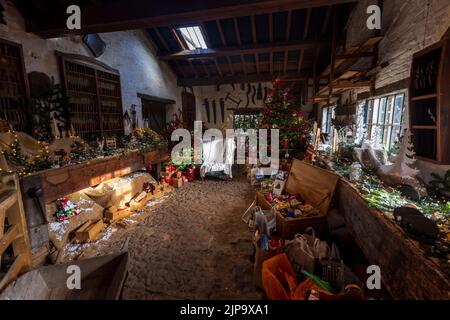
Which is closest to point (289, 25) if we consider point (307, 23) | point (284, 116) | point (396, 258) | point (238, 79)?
point (307, 23)

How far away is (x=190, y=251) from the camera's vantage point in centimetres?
315

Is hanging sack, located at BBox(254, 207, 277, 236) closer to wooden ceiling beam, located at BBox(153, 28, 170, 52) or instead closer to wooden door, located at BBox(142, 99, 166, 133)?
wooden door, located at BBox(142, 99, 166, 133)

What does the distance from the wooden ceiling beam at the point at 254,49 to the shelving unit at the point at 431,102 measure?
217 inches

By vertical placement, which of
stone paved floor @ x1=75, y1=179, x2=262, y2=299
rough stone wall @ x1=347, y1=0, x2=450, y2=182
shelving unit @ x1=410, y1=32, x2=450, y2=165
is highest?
rough stone wall @ x1=347, y1=0, x2=450, y2=182

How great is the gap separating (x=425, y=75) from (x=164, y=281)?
137 inches

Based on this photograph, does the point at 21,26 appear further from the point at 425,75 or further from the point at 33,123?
the point at 425,75

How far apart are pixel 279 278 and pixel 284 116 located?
4.00 m

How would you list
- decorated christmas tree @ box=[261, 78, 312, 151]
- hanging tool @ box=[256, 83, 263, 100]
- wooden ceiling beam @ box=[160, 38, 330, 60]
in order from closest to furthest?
decorated christmas tree @ box=[261, 78, 312, 151] → wooden ceiling beam @ box=[160, 38, 330, 60] → hanging tool @ box=[256, 83, 263, 100]

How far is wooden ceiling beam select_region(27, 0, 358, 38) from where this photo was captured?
308 centimetres

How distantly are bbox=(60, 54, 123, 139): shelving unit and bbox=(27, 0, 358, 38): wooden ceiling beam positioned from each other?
732mm

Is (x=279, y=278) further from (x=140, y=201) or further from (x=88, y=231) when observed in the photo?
(x=140, y=201)

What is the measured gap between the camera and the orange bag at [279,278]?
2.04 m

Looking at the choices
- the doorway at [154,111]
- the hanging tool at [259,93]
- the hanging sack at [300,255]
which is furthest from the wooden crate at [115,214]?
the hanging tool at [259,93]

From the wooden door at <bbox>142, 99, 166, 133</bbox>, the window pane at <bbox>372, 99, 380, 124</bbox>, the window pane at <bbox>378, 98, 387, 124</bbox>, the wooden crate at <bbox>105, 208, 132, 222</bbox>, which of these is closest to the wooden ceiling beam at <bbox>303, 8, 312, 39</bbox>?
the window pane at <bbox>372, 99, 380, 124</bbox>
